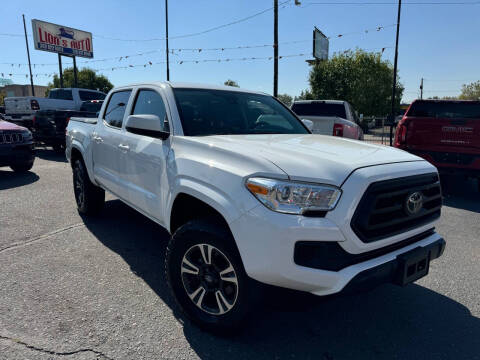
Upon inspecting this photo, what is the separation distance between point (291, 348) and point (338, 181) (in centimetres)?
122

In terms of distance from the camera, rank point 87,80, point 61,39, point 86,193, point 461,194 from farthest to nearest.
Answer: point 87,80 → point 61,39 → point 461,194 → point 86,193

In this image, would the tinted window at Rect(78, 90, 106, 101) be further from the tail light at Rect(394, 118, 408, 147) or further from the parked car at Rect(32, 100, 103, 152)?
the tail light at Rect(394, 118, 408, 147)

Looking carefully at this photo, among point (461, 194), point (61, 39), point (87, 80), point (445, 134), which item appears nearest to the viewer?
point (445, 134)

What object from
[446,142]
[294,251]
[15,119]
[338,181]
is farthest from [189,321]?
[15,119]

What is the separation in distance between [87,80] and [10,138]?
59934 millimetres

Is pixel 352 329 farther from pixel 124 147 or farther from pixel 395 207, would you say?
pixel 124 147

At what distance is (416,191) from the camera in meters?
2.31

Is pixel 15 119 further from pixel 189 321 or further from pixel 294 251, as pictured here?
pixel 294 251

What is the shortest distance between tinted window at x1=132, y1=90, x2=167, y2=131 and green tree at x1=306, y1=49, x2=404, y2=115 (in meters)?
38.5

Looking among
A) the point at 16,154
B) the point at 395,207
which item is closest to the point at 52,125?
the point at 16,154

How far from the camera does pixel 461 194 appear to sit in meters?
7.15

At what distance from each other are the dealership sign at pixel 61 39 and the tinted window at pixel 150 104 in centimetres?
3002

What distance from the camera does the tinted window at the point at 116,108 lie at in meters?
3.97

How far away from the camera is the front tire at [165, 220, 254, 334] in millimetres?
2207
